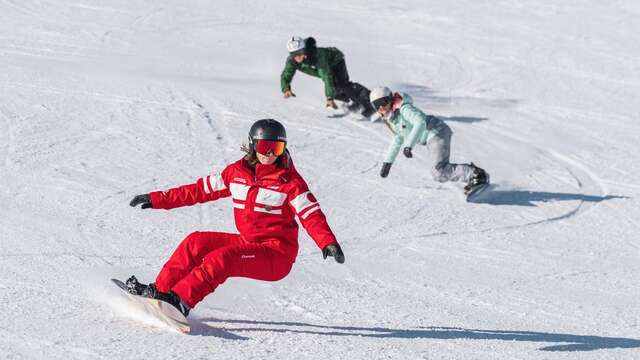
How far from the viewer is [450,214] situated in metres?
10.0

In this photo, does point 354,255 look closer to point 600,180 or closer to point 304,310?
point 304,310

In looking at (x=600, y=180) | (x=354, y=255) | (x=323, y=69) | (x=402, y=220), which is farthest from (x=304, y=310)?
(x=323, y=69)

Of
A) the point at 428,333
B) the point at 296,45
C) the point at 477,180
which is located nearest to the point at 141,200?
the point at 428,333

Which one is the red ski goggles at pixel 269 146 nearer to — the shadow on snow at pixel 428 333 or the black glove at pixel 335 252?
the black glove at pixel 335 252

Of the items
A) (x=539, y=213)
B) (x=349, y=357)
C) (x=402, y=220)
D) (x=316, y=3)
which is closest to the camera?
(x=349, y=357)

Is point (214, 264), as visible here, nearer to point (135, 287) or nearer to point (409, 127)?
point (135, 287)

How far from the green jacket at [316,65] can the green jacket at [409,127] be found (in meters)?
2.77

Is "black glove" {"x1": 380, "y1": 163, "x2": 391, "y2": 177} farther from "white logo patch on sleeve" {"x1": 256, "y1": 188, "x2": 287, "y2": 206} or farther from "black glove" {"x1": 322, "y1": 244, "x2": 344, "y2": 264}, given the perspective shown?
"black glove" {"x1": 322, "y1": 244, "x2": 344, "y2": 264}

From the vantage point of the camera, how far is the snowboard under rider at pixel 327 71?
13172mm

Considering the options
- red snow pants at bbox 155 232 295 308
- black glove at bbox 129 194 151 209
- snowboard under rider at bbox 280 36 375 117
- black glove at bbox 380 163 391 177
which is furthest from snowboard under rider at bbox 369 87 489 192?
black glove at bbox 129 194 151 209

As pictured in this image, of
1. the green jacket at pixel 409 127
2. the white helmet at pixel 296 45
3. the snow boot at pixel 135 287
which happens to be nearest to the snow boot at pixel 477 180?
the green jacket at pixel 409 127

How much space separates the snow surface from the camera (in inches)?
247

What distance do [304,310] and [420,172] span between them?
199 inches

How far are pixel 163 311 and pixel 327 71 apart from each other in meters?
8.00
